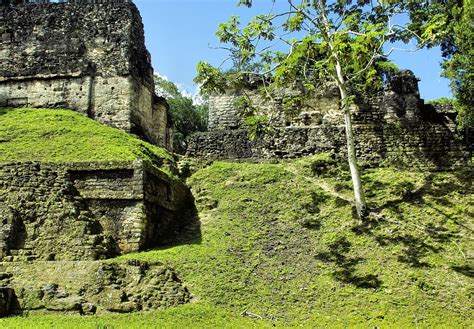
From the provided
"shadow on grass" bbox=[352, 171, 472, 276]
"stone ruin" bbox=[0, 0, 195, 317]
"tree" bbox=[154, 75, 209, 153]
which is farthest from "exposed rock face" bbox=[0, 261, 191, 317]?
"tree" bbox=[154, 75, 209, 153]

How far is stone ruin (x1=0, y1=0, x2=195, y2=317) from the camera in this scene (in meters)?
8.39

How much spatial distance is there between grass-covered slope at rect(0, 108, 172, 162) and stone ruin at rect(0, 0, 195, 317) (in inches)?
30.8

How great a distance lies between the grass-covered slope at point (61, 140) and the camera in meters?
12.1

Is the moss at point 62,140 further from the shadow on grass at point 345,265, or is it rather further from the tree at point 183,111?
the tree at point 183,111

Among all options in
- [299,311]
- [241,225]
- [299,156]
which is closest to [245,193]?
[241,225]

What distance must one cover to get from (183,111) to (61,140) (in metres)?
20.6

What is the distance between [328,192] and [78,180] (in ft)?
18.5

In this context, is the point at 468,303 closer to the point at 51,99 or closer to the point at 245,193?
the point at 245,193

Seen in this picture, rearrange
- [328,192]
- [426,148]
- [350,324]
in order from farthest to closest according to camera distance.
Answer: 1. [426,148]
2. [328,192]
3. [350,324]

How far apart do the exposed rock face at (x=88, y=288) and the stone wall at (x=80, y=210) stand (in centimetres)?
94

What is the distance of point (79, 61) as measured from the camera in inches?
646

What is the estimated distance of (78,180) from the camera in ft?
36.7

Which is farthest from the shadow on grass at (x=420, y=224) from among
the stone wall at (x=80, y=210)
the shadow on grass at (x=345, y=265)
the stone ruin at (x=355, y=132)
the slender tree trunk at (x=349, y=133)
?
the stone wall at (x=80, y=210)

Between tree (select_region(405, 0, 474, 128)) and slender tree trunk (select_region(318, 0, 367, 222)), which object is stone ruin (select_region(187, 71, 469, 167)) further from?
slender tree trunk (select_region(318, 0, 367, 222))
